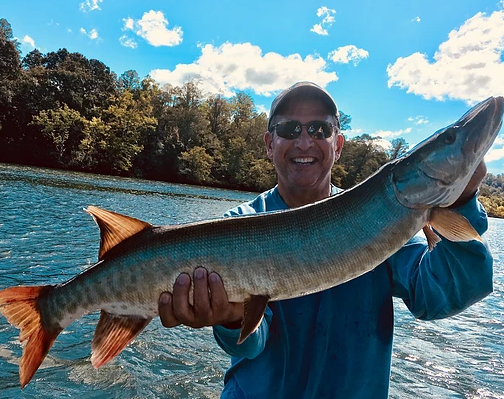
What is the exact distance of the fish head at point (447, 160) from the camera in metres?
2.05

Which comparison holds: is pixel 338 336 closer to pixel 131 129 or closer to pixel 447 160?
pixel 447 160

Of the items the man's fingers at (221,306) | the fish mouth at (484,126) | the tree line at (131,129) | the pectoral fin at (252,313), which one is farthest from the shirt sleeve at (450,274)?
the tree line at (131,129)

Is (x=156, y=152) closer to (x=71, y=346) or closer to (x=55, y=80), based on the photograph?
(x=55, y=80)

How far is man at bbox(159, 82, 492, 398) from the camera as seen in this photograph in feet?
7.20

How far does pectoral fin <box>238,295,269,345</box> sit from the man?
5.7 inches

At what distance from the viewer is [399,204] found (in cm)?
219

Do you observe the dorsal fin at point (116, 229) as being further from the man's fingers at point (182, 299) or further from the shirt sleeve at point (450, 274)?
the shirt sleeve at point (450, 274)

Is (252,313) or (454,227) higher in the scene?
(454,227)

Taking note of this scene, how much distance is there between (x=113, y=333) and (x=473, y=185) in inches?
88.8

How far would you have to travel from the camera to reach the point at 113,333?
2.49 metres

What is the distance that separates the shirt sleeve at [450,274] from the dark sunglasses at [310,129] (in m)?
1.19

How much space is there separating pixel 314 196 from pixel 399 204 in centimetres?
102

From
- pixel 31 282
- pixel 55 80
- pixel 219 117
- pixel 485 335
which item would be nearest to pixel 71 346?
pixel 31 282

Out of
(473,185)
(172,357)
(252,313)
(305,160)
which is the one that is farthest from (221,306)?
(172,357)
